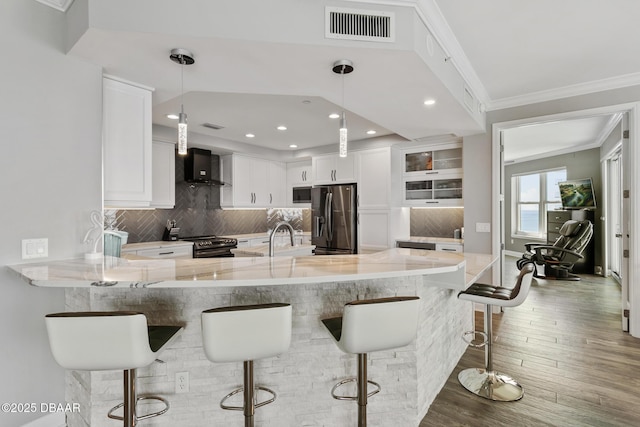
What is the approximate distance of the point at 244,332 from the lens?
1414 millimetres

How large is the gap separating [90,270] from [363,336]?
4.71 feet

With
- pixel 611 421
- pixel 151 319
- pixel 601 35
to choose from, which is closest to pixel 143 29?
pixel 151 319

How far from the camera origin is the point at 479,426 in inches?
77.5

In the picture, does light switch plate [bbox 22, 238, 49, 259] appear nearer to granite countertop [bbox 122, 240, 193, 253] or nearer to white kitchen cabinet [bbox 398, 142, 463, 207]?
granite countertop [bbox 122, 240, 193, 253]

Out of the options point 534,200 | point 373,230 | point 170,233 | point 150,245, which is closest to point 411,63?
point 373,230

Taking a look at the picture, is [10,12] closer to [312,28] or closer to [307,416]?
[312,28]

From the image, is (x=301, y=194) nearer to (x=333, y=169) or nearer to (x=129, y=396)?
(x=333, y=169)

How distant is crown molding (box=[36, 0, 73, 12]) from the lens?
1910mm

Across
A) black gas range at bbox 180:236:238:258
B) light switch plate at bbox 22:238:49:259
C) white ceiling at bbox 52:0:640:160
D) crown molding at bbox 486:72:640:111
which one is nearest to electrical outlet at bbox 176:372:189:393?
light switch plate at bbox 22:238:49:259

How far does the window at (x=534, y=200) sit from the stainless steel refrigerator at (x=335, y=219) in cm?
556

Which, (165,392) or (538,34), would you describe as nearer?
(165,392)

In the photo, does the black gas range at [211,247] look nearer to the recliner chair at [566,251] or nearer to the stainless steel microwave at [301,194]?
the stainless steel microwave at [301,194]

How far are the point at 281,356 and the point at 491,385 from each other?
64.6 inches

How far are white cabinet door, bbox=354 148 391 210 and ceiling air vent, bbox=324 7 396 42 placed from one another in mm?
3039
